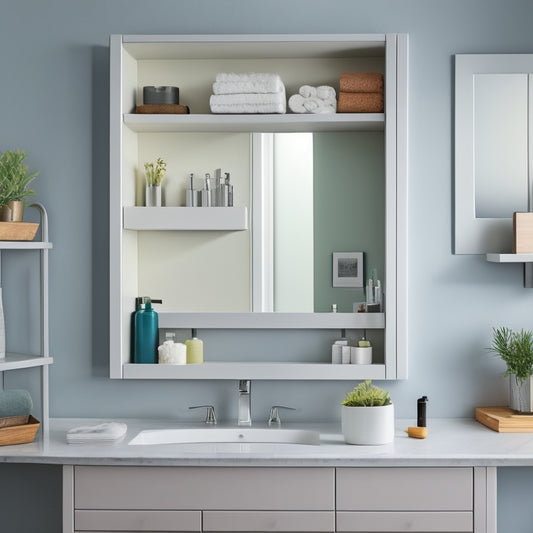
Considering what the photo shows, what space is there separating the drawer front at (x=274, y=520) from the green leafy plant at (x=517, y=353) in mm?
817

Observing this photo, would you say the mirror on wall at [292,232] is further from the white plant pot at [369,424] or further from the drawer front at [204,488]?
the drawer front at [204,488]

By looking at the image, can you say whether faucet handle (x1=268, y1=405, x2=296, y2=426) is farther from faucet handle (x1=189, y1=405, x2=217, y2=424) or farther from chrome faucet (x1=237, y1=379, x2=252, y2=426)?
faucet handle (x1=189, y1=405, x2=217, y2=424)

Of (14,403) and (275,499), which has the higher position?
(14,403)

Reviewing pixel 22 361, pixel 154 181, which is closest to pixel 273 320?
pixel 154 181

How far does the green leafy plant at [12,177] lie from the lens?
256 centimetres

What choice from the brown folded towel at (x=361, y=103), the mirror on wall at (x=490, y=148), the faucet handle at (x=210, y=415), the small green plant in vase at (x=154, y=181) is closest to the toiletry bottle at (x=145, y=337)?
the faucet handle at (x=210, y=415)

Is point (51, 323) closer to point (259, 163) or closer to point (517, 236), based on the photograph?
point (259, 163)

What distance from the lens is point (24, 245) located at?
259cm

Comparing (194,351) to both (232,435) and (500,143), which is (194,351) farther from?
(500,143)

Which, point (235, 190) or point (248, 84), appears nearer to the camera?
point (248, 84)

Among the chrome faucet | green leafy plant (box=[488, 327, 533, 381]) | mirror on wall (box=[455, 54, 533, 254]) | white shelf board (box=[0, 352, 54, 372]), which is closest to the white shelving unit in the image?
white shelf board (box=[0, 352, 54, 372])

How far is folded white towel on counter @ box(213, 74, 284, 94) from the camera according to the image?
8.73ft

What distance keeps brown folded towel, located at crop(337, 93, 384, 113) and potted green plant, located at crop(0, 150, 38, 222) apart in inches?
43.8

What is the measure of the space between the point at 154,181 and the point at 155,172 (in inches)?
1.3
